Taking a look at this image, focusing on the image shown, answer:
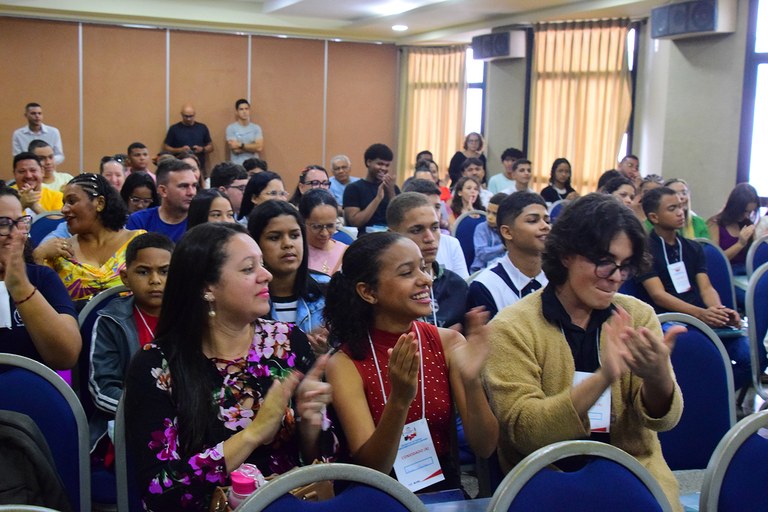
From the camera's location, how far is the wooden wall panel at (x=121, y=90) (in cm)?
1220

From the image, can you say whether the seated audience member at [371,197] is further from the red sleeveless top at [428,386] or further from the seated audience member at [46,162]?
the red sleeveless top at [428,386]

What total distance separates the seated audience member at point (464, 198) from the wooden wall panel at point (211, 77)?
662cm

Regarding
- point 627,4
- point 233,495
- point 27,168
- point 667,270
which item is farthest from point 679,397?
point 627,4

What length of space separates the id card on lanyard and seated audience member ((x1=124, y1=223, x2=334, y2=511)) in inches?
7.9

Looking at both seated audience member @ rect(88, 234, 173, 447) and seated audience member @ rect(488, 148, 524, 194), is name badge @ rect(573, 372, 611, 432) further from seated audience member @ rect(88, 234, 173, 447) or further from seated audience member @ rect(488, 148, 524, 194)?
seated audience member @ rect(488, 148, 524, 194)

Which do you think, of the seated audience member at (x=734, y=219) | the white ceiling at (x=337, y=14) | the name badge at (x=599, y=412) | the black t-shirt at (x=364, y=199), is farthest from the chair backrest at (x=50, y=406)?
the white ceiling at (x=337, y=14)

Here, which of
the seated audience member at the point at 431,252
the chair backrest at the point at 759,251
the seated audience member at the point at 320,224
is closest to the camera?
the seated audience member at the point at 431,252

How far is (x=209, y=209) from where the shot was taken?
4.00 meters

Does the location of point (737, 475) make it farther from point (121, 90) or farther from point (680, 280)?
point (121, 90)

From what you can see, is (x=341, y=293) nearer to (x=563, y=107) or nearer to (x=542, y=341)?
(x=542, y=341)

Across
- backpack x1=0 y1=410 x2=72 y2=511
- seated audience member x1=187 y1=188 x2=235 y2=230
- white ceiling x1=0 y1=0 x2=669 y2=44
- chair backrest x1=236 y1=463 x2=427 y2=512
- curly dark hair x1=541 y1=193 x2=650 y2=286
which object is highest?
white ceiling x1=0 y1=0 x2=669 y2=44

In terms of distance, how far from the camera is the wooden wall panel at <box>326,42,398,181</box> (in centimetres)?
1390

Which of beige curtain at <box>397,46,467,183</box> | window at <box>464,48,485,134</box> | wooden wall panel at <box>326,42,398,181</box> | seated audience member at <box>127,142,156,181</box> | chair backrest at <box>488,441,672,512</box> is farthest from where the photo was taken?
wooden wall panel at <box>326,42,398,181</box>

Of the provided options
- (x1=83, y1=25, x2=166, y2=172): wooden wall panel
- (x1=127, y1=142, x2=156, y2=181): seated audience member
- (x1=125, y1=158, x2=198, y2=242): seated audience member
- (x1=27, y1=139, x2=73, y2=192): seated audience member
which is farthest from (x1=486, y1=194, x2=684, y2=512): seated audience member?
(x1=83, y1=25, x2=166, y2=172): wooden wall panel
